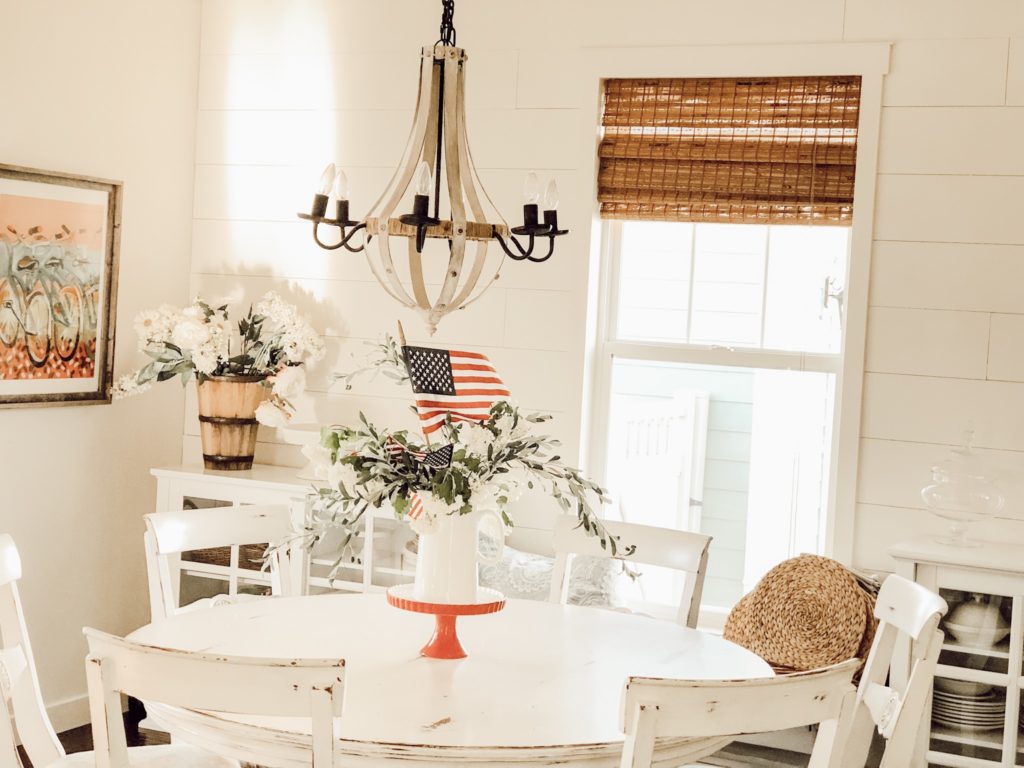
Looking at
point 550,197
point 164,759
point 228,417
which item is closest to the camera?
point 164,759

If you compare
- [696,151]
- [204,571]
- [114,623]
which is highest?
[696,151]

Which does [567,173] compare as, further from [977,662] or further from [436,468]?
[977,662]

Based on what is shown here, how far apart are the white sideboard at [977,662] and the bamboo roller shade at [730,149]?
1102 millimetres

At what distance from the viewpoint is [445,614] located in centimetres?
228

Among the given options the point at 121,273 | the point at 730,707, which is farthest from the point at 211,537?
the point at 730,707

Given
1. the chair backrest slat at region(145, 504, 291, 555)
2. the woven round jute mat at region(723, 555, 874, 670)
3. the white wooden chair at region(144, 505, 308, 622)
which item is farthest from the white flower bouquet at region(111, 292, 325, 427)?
the woven round jute mat at region(723, 555, 874, 670)

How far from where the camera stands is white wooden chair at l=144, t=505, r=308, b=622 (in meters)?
2.71

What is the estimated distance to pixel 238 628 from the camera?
2381mm

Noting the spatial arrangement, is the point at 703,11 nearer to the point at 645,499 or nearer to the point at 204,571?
the point at 645,499

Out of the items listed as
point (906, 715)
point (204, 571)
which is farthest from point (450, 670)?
point (204, 571)

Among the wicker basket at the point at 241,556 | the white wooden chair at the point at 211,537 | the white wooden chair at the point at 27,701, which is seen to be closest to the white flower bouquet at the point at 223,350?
the wicker basket at the point at 241,556

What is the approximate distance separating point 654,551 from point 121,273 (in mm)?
2191

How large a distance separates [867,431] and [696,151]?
1.04m

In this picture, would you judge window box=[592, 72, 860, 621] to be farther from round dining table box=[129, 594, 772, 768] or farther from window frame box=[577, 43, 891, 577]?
round dining table box=[129, 594, 772, 768]
